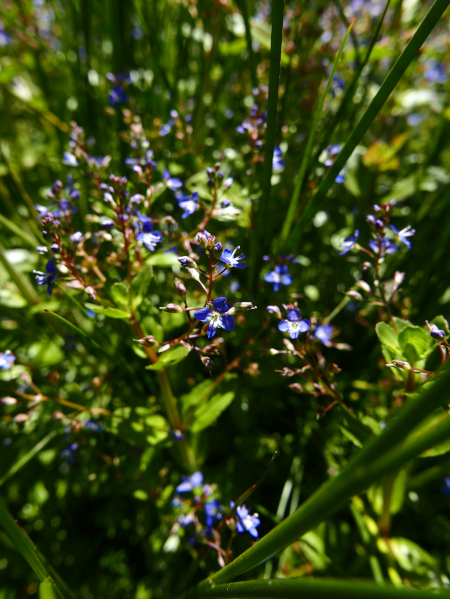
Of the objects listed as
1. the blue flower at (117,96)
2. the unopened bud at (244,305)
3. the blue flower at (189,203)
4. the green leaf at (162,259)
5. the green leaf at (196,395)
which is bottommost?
the green leaf at (196,395)

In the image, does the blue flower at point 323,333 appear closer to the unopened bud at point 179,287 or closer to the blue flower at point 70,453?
the unopened bud at point 179,287

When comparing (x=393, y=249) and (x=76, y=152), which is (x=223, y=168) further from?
(x=393, y=249)

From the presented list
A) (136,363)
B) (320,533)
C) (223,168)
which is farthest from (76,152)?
(320,533)

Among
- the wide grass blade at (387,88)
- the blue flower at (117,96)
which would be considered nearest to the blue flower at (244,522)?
the wide grass blade at (387,88)

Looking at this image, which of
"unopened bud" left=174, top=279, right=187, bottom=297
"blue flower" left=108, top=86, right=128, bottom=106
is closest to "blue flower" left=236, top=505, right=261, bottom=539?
"unopened bud" left=174, top=279, right=187, bottom=297

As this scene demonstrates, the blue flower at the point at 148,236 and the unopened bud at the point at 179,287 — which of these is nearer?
the unopened bud at the point at 179,287

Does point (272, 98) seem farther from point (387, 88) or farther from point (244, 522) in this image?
point (244, 522)

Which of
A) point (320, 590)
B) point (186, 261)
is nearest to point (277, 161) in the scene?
point (186, 261)
